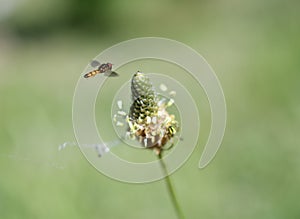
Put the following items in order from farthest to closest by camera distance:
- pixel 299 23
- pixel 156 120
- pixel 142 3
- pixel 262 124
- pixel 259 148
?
pixel 142 3 < pixel 299 23 < pixel 262 124 < pixel 259 148 < pixel 156 120

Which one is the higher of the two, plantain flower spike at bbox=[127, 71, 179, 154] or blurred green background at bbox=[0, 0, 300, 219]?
blurred green background at bbox=[0, 0, 300, 219]

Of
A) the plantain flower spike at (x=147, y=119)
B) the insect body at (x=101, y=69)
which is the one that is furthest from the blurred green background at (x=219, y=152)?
the insect body at (x=101, y=69)

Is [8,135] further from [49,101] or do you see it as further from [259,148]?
[259,148]

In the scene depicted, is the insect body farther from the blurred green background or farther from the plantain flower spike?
the blurred green background

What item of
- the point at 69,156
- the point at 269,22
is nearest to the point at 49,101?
the point at 69,156

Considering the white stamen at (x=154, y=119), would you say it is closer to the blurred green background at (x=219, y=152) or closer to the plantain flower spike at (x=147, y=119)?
the plantain flower spike at (x=147, y=119)

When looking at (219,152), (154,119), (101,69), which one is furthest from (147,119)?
(219,152)

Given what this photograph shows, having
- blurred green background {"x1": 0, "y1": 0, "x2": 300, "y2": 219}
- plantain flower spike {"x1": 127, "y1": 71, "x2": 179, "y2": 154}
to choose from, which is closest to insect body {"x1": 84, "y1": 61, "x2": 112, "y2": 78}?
plantain flower spike {"x1": 127, "y1": 71, "x2": 179, "y2": 154}
